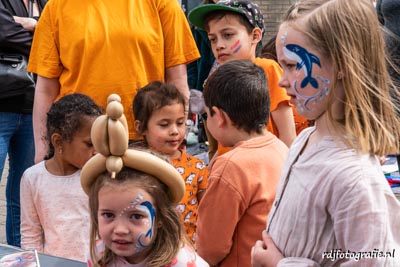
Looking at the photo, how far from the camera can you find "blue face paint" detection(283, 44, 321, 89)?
1930 mm

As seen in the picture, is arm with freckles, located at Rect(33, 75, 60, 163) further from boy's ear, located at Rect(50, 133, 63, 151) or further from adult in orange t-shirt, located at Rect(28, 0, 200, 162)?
boy's ear, located at Rect(50, 133, 63, 151)

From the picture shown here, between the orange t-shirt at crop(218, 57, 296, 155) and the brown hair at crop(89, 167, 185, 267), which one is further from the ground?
the brown hair at crop(89, 167, 185, 267)

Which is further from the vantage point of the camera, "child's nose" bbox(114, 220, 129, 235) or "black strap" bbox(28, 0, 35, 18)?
"black strap" bbox(28, 0, 35, 18)

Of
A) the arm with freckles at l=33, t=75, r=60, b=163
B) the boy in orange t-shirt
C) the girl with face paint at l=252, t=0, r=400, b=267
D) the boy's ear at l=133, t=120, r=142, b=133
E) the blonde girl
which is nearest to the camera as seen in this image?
the girl with face paint at l=252, t=0, r=400, b=267

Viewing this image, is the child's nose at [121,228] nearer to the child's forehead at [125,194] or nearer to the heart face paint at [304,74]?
the child's forehead at [125,194]

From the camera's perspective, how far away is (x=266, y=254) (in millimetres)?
2037

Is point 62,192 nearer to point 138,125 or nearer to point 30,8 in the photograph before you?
point 138,125

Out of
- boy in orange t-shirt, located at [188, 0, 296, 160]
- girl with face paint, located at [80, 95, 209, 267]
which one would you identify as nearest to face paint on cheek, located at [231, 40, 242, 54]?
boy in orange t-shirt, located at [188, 0, 296, 160]

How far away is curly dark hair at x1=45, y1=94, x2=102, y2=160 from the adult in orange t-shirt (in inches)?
7.2

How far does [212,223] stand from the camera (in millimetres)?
2664

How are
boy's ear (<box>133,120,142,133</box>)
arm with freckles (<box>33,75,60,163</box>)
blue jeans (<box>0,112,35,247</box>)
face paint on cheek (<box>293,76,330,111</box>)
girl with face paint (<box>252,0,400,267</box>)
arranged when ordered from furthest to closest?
1. blue jeans (<box>0,112,35,247</box>)
2. arm with freckles (<box>33,75,60,163</box>)
3. boy's ear (<box>133,120,142,133</box>)
4. face paint on cheek (<box>293,76,330,111</box>)
5. girl with face paint (<box>252,0,400,267</box>)

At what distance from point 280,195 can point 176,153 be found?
1.46m

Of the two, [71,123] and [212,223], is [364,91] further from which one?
[71,123]

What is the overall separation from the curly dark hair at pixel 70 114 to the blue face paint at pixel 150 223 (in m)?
1.14
